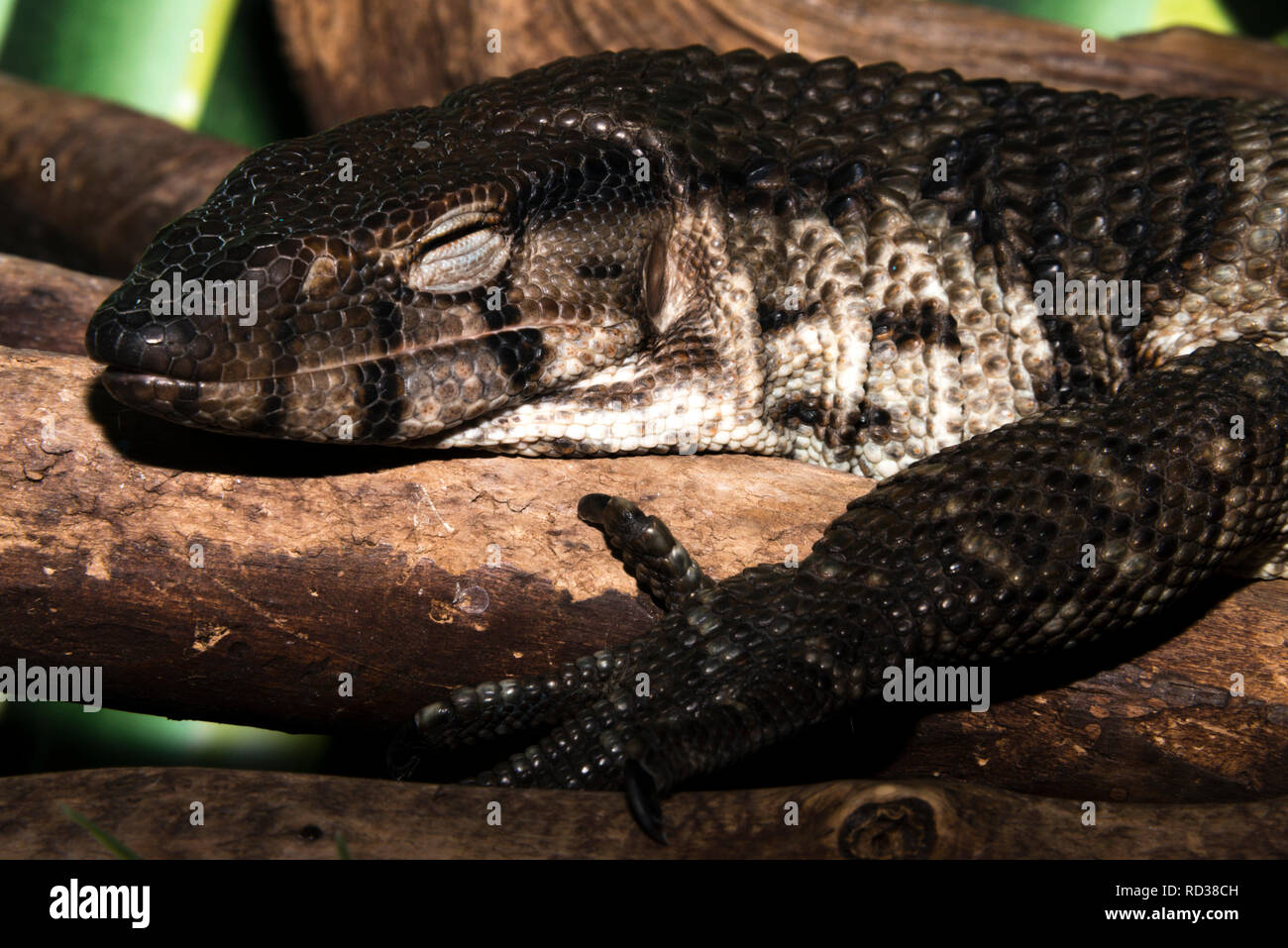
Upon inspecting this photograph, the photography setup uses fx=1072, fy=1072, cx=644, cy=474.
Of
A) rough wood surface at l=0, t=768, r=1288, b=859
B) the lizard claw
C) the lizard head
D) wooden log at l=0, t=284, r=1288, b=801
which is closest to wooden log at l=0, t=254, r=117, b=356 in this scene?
wooden log at l=0, t=284, r=1288, b=801

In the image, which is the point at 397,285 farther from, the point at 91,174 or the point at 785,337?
the point at 91,174

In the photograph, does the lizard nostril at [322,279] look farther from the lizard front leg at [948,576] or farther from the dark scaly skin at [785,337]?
the lizard front leg at [948,576]

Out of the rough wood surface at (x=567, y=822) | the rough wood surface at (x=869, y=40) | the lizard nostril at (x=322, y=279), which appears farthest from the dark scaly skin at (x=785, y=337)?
the rough wood surface at (x=869, y=40)

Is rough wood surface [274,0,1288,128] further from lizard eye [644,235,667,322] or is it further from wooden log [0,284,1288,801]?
wooden log [0,284,1288,801]

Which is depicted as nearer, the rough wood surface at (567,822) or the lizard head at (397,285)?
the rough wood surface at (567,822)

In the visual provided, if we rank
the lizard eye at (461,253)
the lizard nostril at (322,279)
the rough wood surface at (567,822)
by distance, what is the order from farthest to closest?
the lizard eye at (461,253), the lizard nostril at (322,279), the rough wood surface at (567,822)
